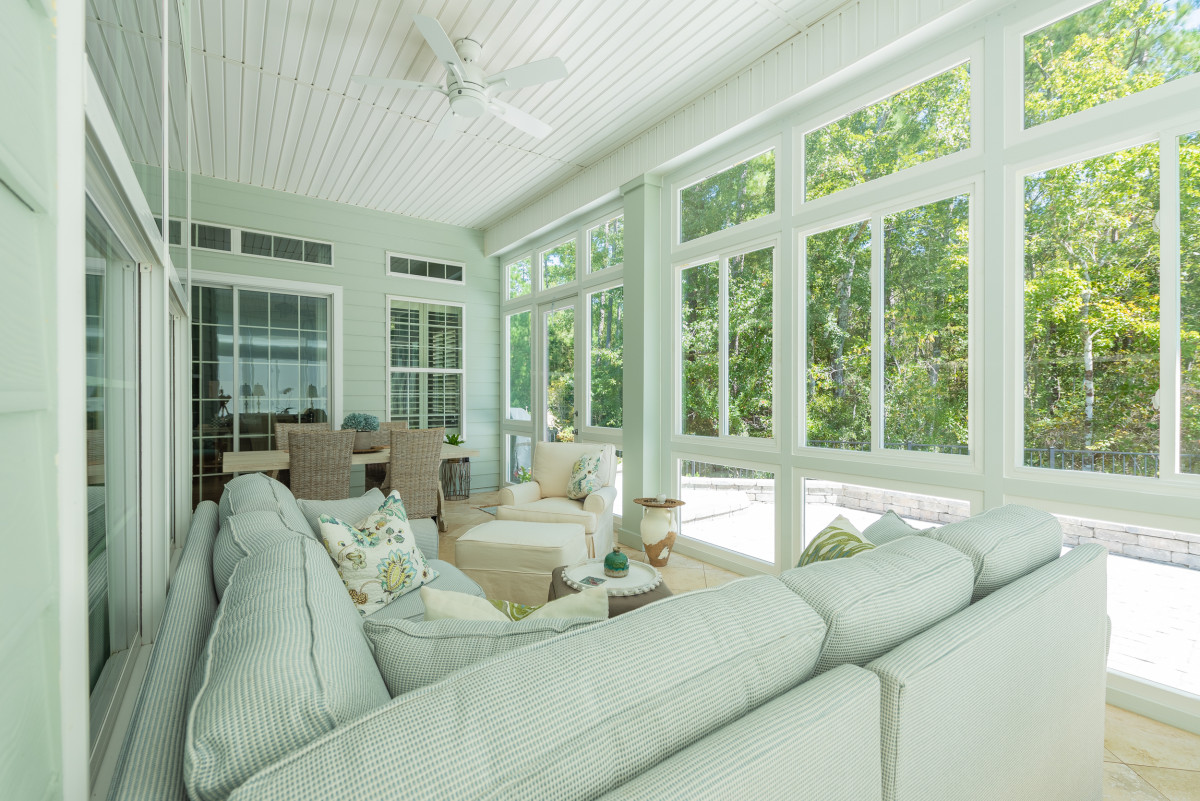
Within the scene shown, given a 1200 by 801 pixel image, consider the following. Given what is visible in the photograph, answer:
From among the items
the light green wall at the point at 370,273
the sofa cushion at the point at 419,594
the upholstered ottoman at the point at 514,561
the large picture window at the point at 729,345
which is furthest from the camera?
the light green wall at the point at 370,273

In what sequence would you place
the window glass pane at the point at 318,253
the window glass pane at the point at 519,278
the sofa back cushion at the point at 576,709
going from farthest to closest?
→ 1. the window glass pane at the point at 519,278
2. the window glass pane at the point at 318,253
3. the sofa back cushion at the point at 576,709

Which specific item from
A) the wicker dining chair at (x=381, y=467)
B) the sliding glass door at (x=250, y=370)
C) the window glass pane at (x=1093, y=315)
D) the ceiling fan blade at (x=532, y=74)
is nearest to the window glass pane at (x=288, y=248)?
the sliding glass door at (x=250, y=370)

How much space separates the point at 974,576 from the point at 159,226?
2349 millimetres

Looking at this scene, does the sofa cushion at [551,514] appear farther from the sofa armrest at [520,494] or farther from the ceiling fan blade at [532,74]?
the ceiling fan blade at [532,74]

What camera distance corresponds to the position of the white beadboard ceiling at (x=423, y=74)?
2812 millimetres

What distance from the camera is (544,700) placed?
2.21 feet

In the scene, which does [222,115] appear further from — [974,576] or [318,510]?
[974,576]

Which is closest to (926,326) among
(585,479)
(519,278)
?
(585,479)

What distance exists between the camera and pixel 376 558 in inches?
80.2

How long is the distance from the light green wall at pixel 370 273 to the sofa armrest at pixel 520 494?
8.22 ft

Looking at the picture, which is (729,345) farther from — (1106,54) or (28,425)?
(28,425)

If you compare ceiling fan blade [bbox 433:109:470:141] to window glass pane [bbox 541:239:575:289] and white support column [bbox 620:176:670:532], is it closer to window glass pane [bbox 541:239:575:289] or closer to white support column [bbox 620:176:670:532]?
white support column [bbox 620:176:670:532]

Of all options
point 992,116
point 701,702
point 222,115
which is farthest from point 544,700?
point 222,115

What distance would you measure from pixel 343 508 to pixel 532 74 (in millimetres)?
2350
